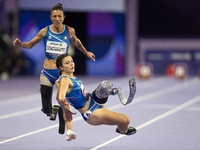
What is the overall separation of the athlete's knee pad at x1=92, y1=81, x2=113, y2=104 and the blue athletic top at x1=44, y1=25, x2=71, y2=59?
1247 mm

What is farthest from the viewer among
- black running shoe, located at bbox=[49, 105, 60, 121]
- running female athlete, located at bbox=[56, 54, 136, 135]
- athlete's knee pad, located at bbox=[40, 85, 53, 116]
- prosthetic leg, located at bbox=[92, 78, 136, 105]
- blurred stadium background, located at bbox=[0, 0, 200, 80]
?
blurred stadium background, located at bbox=[0, 0, 200, 80]

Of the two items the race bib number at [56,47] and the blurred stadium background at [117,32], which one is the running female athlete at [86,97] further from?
the blurred stadium background at [117,32]

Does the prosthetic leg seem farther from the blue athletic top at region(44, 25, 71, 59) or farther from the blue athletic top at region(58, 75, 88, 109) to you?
the blue athletic top at region(44, 25, 71, 59)

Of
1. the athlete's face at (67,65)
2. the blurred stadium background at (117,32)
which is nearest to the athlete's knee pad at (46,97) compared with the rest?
the athlete's face at (67,65)

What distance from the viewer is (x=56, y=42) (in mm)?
6902

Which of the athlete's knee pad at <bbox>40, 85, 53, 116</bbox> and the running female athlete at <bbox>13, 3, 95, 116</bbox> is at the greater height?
the running female athlete at <bbox>13, 3, 95, 116</bbox>

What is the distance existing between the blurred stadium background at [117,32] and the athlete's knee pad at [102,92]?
2038 centimetres

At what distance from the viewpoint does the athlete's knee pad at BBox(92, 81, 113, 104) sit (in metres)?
5.79

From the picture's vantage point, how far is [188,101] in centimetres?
1397

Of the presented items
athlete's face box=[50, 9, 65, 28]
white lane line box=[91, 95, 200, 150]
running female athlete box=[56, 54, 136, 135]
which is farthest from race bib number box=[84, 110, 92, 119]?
athlete's face box=[50, 9, 65, 28]

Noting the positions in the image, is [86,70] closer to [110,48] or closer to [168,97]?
[110,48]

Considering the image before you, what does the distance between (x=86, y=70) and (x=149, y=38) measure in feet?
16.6

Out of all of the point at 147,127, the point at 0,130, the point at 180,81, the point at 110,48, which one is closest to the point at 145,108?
the point at 147,127

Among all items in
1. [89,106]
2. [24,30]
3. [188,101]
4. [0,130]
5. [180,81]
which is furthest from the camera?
[24,30]
